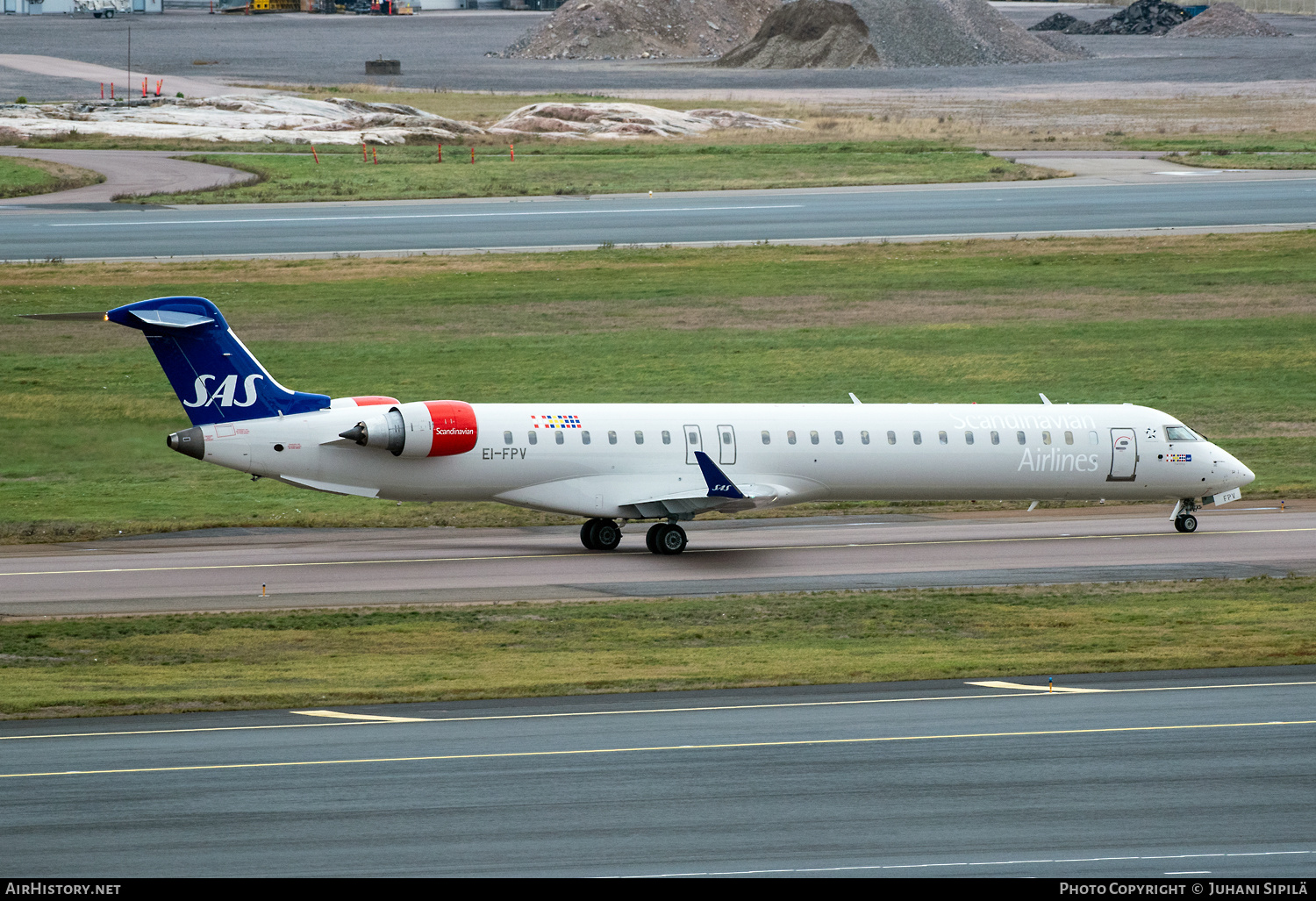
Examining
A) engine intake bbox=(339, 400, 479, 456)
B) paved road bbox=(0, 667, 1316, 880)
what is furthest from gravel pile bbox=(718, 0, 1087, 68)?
paved road bbox=(0, 667, 1316, 880)

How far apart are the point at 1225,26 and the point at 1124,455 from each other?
141 metres

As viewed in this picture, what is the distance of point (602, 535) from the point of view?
1423 inches

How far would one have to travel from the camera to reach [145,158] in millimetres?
87500

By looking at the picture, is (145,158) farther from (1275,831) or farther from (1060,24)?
(1060,24)

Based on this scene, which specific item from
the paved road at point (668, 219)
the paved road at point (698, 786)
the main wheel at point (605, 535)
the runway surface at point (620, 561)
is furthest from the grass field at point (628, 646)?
the paved road at point (668, 219)

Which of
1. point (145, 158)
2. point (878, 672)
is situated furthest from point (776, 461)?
point (145, 158)

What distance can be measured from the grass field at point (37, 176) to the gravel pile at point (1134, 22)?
11146 cm

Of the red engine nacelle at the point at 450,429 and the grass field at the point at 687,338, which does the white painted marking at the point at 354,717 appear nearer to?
the red engine nacelle at the point at 450,429

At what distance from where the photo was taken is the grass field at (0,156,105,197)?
7781 cm

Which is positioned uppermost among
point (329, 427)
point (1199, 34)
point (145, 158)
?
point (1199, 34)

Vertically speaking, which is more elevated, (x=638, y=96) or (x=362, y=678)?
(x=638, y=96)

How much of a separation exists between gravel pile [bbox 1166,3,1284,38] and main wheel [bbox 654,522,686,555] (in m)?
146

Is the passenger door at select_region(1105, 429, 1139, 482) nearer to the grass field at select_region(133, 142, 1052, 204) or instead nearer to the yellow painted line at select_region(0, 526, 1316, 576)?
the yellow painted line at select_region(0, 526, 1316, 576)

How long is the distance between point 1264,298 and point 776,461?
33.5m
